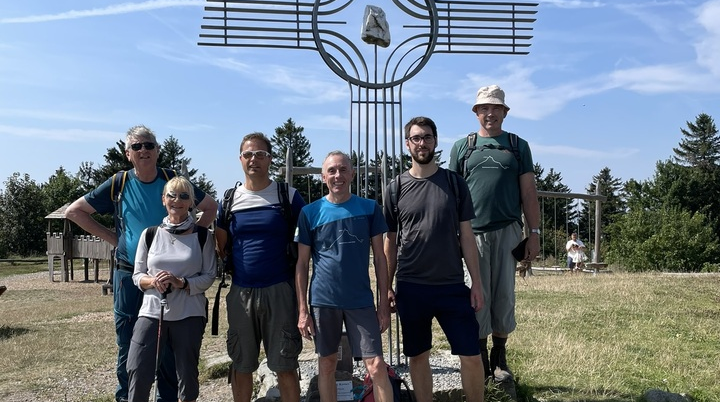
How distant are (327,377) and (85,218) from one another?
202cm

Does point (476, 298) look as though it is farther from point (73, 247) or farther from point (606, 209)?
point (606, 209)

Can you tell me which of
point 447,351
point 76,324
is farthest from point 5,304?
point 447,351

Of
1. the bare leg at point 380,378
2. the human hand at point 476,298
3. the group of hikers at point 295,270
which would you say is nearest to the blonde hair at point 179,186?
the group of hikers at point 295,270

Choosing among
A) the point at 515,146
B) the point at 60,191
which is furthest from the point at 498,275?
the point at 60,191

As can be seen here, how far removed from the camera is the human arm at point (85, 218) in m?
4.39

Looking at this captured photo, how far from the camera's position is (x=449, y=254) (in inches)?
156

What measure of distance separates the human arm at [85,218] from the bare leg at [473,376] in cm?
251

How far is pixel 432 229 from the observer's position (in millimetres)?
3939

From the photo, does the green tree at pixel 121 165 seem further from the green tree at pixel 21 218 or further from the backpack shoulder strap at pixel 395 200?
A: the backpack shoulder strap at pixel 395 200

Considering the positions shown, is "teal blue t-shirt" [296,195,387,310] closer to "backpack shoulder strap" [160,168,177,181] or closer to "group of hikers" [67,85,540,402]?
"group of hikers" [67,85,540,402]

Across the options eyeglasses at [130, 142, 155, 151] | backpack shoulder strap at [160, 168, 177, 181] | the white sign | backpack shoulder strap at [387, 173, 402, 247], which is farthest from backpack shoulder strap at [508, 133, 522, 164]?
eyeglasses at [130, 142, 155, 151]

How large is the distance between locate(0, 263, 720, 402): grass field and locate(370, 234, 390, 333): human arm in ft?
5.76

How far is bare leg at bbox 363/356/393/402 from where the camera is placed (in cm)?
388

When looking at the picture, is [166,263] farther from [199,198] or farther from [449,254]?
[449,254]
